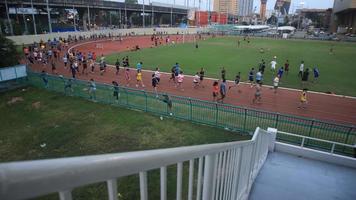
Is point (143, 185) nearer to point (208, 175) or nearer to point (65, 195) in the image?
point (65, 195)

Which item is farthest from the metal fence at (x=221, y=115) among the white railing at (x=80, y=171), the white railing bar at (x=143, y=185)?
the white railing bar at (x=143, y=185)

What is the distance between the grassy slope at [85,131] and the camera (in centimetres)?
1324

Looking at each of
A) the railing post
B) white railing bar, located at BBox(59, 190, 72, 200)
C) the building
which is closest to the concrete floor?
the railing post

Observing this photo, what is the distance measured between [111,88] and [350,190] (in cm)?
1544

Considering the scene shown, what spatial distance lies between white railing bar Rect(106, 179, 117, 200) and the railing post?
1.22 m

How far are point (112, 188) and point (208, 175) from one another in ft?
4.65

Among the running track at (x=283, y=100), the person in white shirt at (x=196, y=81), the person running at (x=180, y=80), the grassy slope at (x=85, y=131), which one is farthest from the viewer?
Answer: the person in white shirt at (x=196, y=81)

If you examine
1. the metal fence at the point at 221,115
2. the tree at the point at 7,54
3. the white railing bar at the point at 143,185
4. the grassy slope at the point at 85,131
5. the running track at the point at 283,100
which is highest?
the white railing bar at the point at 143,185

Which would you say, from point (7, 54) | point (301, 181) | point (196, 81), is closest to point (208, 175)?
point (301, 181)

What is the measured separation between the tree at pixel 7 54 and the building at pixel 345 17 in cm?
9324

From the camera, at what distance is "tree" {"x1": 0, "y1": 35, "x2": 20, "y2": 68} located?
81.4 ft

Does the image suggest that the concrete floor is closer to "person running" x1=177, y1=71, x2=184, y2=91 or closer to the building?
"person running" x1=177, y1=71, x2=184, y2=91

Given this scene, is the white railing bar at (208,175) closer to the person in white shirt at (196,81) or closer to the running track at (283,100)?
the running track at (283,100)

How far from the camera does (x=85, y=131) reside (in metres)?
15.1
